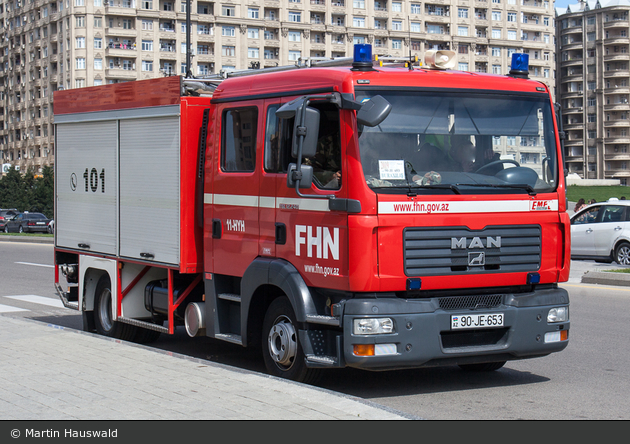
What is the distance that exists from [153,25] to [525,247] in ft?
332

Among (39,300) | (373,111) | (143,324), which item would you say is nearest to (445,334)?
(373,111)

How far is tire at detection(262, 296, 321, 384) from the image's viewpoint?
7.23m

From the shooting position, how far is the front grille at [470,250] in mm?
6793

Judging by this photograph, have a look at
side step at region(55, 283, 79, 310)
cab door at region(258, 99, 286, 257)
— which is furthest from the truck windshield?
side step at region(55, 283, 79, 310)

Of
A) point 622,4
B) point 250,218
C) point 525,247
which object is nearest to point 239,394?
point 250,218

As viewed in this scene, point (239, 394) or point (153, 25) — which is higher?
point (153, 25)

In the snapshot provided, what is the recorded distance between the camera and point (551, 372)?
823 centimetres

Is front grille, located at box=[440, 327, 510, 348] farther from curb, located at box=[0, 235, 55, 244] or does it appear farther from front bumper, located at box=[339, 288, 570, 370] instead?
curb, located at box=[0, 235, 55, 244]

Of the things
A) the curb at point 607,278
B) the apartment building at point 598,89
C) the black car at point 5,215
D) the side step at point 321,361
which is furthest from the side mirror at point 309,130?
the apartment building at point 598,89

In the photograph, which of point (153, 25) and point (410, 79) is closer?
point (410, 79)

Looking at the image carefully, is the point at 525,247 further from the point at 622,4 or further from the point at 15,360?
the point at 622,4

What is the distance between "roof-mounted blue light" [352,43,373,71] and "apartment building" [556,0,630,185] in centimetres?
12867

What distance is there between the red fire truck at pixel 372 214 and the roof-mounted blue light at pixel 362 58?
14 mm

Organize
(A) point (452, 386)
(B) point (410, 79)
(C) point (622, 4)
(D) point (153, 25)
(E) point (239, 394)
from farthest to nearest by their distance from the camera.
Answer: (C) point (622, 4) < (D) point (153, 25) < (A) point (452, 386) < (B) point (410, 79) < (E) point (239, 394)
